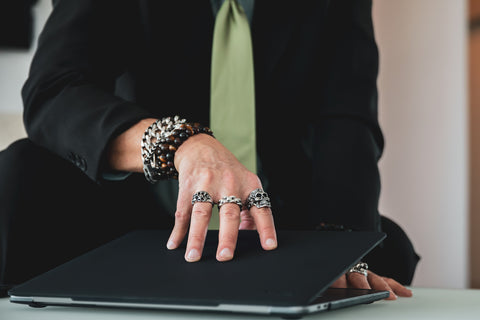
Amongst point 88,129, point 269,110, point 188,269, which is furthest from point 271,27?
point 188,269

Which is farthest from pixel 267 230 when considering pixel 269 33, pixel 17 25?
pixel 17 25

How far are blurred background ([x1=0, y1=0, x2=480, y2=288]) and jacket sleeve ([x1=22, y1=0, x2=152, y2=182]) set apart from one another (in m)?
1.84

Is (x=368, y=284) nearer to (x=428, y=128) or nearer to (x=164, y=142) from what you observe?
(x=164, y=142)

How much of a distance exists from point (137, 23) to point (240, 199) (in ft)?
1.76

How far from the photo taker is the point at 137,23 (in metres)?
0.96

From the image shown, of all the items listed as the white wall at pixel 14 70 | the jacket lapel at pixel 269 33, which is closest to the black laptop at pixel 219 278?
the jacket lapel at pixel 269 33

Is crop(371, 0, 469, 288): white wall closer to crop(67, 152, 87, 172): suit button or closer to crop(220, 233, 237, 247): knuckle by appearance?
crop(67, 152, 87, 172): suit button

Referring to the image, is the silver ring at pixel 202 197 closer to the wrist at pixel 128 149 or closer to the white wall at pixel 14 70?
the wrist at pixel 128 149

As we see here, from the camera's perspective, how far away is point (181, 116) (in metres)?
0.98

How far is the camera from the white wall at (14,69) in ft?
6.73

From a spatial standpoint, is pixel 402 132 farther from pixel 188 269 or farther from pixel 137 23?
pixel 188 269

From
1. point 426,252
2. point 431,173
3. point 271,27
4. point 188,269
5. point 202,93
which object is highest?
point 271,27

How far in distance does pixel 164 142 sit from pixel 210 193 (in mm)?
108

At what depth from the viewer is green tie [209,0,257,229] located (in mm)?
926
